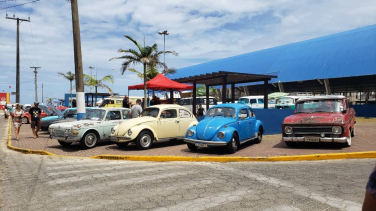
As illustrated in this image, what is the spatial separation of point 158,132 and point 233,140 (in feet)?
9.65

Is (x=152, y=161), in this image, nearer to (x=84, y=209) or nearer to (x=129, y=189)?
(x=129, y=189)

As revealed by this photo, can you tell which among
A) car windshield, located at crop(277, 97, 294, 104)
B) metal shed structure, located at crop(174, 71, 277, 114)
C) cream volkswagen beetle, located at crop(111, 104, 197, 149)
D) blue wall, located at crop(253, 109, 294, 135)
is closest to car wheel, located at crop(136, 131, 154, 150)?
cream volkswagen beetle, located at crop(111, 104, 197, 149)

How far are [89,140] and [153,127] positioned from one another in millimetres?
2455

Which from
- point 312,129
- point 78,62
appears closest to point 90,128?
point 78,62

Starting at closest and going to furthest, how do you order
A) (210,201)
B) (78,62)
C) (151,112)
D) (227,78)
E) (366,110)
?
(210,201), (151,112), (78,62), (227,78), (366,110)

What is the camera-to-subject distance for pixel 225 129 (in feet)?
30.2

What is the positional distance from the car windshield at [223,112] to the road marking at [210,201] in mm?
5077

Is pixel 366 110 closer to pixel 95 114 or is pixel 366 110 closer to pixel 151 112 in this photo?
pixel 151 112

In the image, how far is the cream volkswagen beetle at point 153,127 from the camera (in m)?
10.4

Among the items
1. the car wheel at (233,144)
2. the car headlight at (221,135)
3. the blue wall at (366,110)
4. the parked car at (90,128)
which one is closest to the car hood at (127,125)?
the parked car at (90,128)

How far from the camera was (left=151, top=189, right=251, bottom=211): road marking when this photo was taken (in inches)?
173

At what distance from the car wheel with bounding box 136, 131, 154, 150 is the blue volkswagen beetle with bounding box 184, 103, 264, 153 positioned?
5.09ft

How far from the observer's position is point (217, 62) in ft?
176

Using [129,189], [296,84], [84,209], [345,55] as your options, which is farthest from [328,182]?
[296,84]
